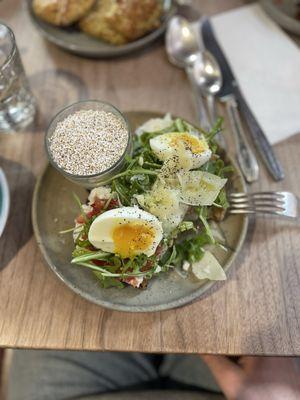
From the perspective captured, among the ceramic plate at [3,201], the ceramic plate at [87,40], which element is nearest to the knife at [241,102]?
the ceramic plate at [87,40]

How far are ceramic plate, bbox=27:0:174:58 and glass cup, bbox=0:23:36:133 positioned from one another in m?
0.19

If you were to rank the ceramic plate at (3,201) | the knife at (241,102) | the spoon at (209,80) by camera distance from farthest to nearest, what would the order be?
the spoon at (209,80), the knife at (241,102), the ceramic plate at (3,201)

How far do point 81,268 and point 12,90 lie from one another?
1.50 ft

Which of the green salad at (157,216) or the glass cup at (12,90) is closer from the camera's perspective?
the green salad at (157,216)

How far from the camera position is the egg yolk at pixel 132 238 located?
2.53 feet

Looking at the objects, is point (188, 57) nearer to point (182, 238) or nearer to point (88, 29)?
point (88, 29)

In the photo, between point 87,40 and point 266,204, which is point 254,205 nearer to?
point 266,204

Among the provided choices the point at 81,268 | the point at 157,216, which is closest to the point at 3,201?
the point at 81,268

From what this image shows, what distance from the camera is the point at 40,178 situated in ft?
3.12

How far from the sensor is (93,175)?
82cm

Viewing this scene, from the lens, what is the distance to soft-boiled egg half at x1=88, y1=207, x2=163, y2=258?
77cm

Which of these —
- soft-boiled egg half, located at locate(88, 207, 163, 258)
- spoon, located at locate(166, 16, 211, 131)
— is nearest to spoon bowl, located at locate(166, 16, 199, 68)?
spoon, located at locate(166, 16, 211, 131)

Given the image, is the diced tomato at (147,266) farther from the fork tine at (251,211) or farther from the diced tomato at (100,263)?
the fork tine at (251,211)

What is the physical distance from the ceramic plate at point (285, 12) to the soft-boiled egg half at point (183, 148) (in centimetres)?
54
